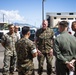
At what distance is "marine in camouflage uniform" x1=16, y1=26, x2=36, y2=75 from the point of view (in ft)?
20.6

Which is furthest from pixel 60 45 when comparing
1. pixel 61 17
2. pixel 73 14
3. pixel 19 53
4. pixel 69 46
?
pixel 73 14

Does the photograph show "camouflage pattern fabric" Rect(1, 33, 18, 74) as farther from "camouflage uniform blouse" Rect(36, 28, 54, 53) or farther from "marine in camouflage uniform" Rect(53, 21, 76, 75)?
"marine in camouflage uniform" Rect(53, 21, 76, 75)

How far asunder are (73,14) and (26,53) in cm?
11562

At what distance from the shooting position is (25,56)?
636 cm

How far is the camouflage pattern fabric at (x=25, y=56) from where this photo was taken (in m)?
6.27

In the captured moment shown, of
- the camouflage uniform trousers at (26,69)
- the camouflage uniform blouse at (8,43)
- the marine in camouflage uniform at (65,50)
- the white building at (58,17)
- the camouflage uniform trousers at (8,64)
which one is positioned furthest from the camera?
the white building at (58,17)

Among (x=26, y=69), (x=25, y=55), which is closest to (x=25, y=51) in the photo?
(x=25, y=55)

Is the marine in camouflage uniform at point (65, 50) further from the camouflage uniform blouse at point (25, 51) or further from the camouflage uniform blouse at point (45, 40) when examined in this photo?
the camouflage uniform blouse at point (45, 40)

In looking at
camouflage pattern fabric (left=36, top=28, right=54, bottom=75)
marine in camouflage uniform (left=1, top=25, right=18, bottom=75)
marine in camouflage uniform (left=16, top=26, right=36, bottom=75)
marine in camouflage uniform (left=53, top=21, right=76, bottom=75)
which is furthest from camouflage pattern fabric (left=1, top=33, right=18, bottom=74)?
marine in camouflage uniform (left=53, top=21, right=76, bottom=75)

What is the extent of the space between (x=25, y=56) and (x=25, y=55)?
0.02 meters

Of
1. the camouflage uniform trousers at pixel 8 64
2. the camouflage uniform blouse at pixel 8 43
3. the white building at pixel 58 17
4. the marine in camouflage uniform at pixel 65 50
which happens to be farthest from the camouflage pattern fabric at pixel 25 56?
the white building at pixel 58 17

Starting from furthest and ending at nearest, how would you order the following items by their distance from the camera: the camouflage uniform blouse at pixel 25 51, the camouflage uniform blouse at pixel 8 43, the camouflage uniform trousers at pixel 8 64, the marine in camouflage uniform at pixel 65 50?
the camouflage uniform blouse at pixel 8 43 < the camouflage uniform trousers at pixel 8 64 < the camouflage uniform blouse at pixel 25 51 < the marine in camouflage uniform at pixel 65 50

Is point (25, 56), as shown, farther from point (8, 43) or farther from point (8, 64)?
point (8, 43)

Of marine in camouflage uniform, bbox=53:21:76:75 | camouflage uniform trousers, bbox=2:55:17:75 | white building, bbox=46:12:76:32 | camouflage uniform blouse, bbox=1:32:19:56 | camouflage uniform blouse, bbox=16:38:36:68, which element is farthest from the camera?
white building, bbox=46:12:76:32
